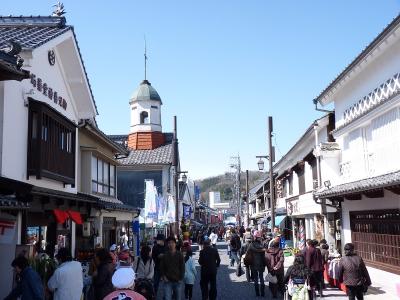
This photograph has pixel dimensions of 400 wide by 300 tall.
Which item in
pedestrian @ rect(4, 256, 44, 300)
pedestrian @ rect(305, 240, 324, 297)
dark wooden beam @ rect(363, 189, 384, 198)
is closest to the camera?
pedestrian @ rect(4, 256, 44, 300)

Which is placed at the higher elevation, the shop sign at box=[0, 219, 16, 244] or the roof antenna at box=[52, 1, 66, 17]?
the roof antenna at box=[52, 1, 66, 17]

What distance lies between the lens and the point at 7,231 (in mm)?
10180

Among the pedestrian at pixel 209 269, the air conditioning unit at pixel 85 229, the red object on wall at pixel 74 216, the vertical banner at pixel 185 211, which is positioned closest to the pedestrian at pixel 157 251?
the pedestrian at pixel 209 269

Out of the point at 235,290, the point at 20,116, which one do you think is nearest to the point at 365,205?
the point at 235,290

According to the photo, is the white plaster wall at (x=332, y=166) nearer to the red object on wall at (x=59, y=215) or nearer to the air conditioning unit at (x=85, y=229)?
→ the air conditioning unit at (x=85, y=229)

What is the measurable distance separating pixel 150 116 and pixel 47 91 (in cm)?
2892

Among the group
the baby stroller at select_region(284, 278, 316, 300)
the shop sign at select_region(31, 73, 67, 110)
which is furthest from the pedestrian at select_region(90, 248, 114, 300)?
the shop sign at select_region(31, 73, 67, 110)

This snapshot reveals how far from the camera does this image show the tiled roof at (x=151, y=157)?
40.0 m

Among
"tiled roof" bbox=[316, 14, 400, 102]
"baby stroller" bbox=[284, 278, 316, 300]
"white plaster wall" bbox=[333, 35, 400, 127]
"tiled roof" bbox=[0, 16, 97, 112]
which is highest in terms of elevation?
"tiled roof" bbox=[0, 16, 97, 112]

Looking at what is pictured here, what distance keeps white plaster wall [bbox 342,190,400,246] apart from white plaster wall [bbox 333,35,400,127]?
3.68 metres

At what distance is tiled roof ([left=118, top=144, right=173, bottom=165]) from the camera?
40.0 metres

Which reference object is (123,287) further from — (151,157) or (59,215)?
(151,157)

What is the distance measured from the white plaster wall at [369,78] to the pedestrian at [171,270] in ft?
28.6

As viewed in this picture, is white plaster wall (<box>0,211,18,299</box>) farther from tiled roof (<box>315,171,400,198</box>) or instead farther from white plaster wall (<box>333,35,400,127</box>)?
white plaster wall (<box>333,35,400,127</box>)
